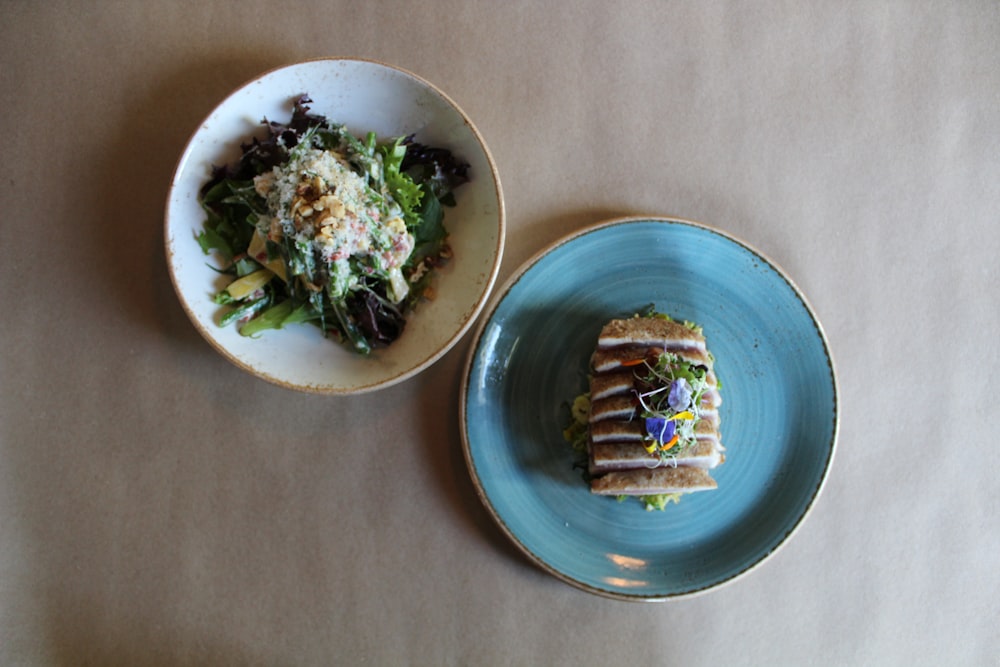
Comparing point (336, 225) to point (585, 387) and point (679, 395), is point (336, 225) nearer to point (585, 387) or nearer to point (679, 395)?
point (585, 387)

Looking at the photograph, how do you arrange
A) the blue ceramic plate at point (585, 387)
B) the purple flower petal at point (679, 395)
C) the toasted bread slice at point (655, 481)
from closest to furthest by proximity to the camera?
the purple flower petal at point (679, 395)
the toasted bread slice at point (655, 481)
the blue ceramic plate at point (585, 387)

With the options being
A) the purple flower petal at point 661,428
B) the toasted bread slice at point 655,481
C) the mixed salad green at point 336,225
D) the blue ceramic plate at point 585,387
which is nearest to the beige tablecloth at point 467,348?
the blue ceramic plate at point 585,387

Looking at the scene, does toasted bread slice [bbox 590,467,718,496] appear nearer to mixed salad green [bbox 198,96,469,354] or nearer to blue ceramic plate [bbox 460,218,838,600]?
blue ceramic plate [bbox 460,218,838,600]

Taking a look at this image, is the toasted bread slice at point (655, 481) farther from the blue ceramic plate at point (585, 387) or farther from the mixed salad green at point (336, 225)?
the mixed salad green at point (336, 225)

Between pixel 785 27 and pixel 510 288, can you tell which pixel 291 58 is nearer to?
pixel 510 288

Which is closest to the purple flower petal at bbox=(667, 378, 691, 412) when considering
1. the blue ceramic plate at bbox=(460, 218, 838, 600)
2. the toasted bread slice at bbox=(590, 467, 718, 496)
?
the toasted bread slice at bbox=(590, 467, 718, 496)

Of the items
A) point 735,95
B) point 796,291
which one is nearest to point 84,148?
point 735,95

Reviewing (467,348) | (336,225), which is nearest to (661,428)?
(467,348)
